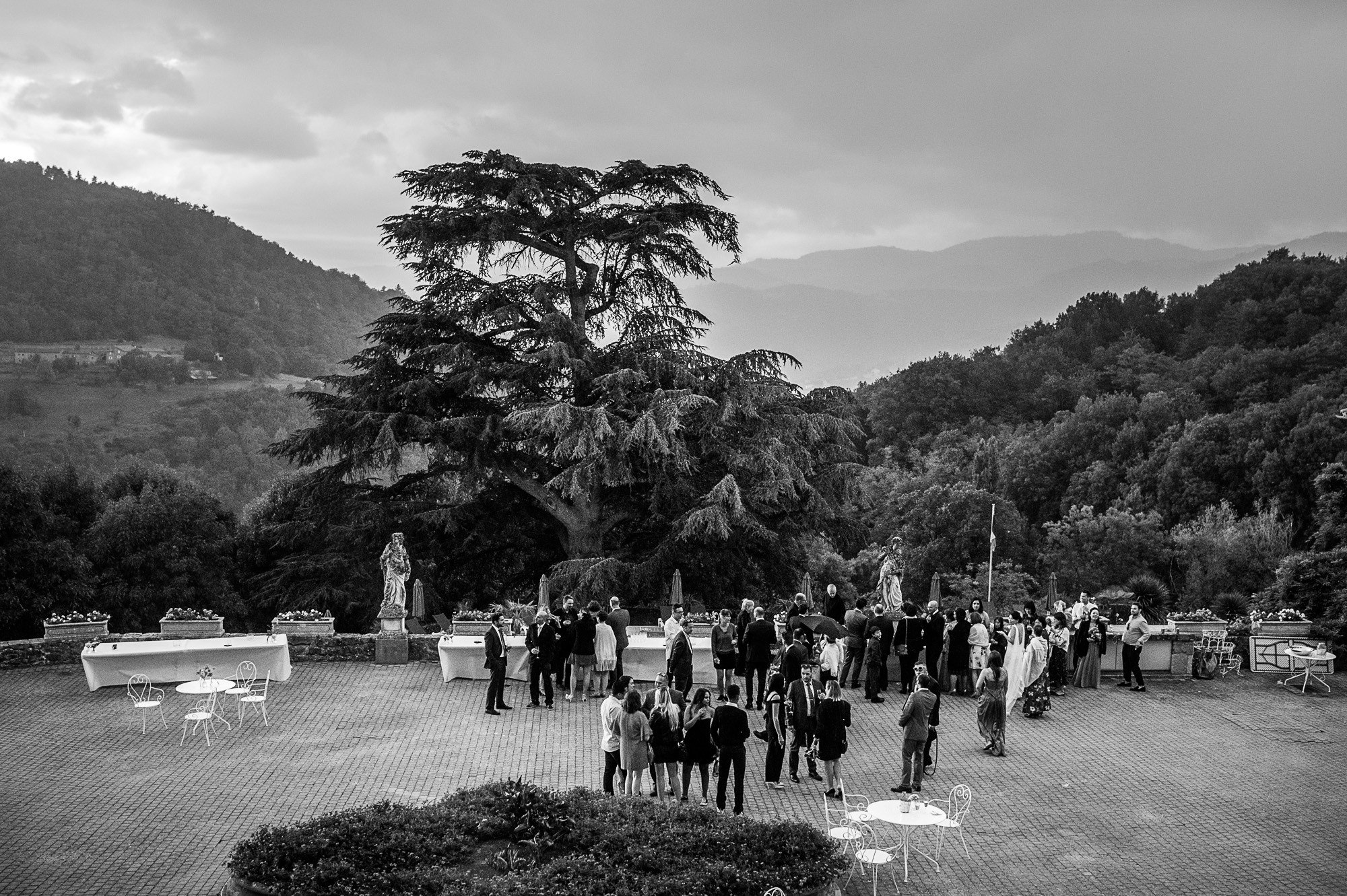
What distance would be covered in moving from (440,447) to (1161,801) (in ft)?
67.8

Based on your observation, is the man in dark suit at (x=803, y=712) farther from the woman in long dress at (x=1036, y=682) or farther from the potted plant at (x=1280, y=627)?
the potted plant at (x=1280, y=627)

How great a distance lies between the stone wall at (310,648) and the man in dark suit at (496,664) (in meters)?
3.75

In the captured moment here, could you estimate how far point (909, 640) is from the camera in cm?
1758

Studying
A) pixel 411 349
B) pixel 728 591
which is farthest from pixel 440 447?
pixel 728 591

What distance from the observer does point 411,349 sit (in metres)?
32.2

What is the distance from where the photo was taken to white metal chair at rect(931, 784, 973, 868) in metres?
10.7

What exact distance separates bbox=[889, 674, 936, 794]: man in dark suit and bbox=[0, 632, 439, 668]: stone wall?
9.74 m

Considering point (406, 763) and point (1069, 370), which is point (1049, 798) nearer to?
point (406, 763)

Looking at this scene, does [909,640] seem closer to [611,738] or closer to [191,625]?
[611,738]

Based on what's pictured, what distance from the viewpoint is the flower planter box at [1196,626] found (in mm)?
20188

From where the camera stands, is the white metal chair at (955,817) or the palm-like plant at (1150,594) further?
the palm-like plant at (1150,594)

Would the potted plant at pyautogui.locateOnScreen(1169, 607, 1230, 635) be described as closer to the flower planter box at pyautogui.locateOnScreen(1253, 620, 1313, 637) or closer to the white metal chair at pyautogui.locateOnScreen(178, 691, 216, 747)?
the flower planter box at pyautogui.locateOnScreen(1253, 620, 1313, 637)

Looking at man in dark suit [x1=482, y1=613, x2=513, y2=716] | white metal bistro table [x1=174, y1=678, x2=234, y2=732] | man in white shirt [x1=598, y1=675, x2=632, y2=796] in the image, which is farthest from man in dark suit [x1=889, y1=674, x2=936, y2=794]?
white metal bistro table [x1=174, y1=678, x2=234, y2=732]

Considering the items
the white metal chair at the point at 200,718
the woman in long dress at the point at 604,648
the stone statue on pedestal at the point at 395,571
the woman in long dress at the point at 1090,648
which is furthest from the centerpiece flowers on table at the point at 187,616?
the woman in long dress at the point at 1090,648
